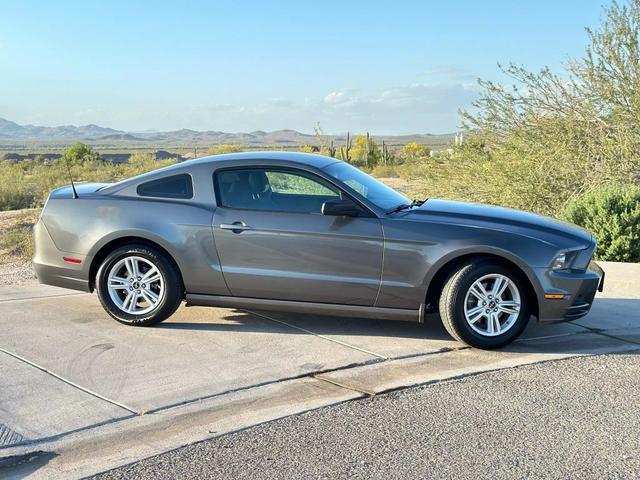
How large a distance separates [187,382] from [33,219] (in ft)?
38.4

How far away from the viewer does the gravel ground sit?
3852 millimetres

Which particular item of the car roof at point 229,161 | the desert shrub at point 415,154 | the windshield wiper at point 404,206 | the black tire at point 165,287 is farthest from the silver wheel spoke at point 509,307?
the desert shrub at point 415,154

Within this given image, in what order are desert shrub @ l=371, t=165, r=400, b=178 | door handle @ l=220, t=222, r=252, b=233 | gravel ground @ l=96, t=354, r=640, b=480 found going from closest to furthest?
gravel ground @ l=96, t=354, r=640, b=480 < door handle @ l=220, t=222, r=252, b=233 < desert shrub @ l=371, t=165, r=400, b=178

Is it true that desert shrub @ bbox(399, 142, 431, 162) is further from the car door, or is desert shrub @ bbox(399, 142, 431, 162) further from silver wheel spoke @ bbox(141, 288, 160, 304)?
silver wheel spoke @ bbox(141, 288, 160, 304)

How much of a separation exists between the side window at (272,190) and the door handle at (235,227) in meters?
0.19

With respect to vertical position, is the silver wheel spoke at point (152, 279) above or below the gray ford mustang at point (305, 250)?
below

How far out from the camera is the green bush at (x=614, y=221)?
34.8 feet

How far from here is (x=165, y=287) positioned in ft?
21.4

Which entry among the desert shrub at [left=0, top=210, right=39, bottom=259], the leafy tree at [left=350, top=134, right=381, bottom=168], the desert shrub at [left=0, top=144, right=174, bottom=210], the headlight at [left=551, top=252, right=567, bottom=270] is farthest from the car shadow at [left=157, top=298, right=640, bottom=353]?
the leafy tree at [left=350, top=134, right=381, bottom=168]

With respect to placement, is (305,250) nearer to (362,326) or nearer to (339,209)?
(339,209)

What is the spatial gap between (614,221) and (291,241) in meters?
6.22

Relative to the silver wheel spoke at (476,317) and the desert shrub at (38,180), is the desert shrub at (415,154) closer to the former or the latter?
the desert shrub at (38,180)

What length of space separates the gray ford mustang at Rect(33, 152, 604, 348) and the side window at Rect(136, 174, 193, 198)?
0.01m

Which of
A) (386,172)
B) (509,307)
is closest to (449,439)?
(509,307)
